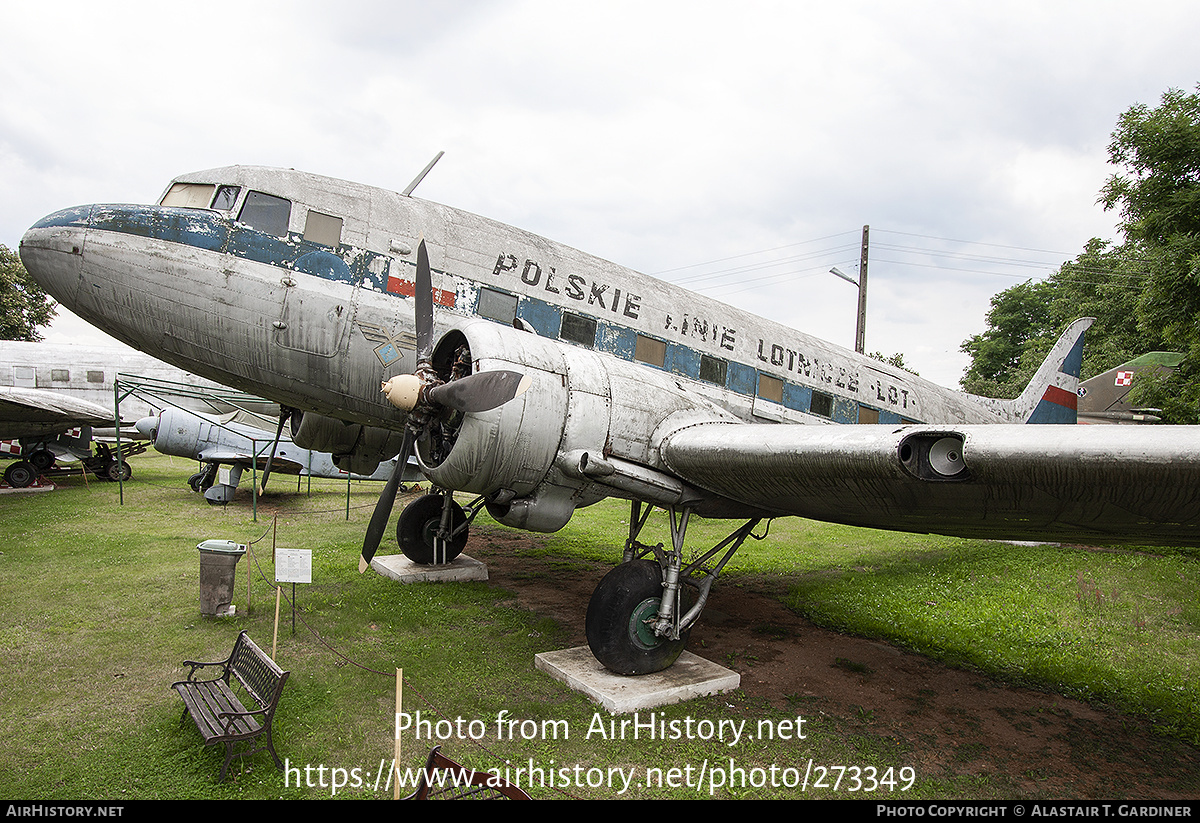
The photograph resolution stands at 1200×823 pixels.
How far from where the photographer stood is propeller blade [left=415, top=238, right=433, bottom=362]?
20.7ft

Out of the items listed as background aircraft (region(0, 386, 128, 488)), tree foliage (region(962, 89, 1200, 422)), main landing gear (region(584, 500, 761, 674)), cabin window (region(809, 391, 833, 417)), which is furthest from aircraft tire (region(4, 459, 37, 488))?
tree foliage (region(962, 89, 1200, 422))

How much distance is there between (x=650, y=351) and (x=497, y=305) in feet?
6.53

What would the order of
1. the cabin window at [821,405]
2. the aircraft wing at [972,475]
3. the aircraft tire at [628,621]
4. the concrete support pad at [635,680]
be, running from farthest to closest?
the cabin window at [821,405], the aircraft tire at [628,621], the concrete support pad at [635,680], the aircraft wing at [972,475]

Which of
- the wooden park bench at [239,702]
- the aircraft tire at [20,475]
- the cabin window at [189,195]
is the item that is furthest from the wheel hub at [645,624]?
the aircraft tire at [20,475]

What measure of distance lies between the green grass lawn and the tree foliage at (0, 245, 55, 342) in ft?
79.5

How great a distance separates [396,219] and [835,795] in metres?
6.93

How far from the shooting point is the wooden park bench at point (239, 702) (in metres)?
4.25

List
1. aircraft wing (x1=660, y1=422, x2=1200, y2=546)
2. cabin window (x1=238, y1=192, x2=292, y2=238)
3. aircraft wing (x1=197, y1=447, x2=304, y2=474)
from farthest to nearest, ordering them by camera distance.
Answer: aircraft wing (x1=197, y1=447, x2=304, y2=474) < cabin window (x1=238, y1=192, x2=292, y2=238) < aircraft wing (x1=660, y1=422, x2=1200, y2=546)

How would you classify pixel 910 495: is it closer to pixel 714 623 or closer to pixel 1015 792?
pixel 1015 792

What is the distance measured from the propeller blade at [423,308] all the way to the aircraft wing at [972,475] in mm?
2505

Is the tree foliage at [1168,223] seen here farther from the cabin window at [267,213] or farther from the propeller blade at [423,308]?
the cabin window at [267,213]

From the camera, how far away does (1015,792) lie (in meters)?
4.51

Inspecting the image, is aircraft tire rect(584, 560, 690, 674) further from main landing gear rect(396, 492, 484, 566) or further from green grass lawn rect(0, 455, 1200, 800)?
main landing gear rect(396, 492, 484, 566)

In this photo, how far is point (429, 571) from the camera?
31.2 ft
